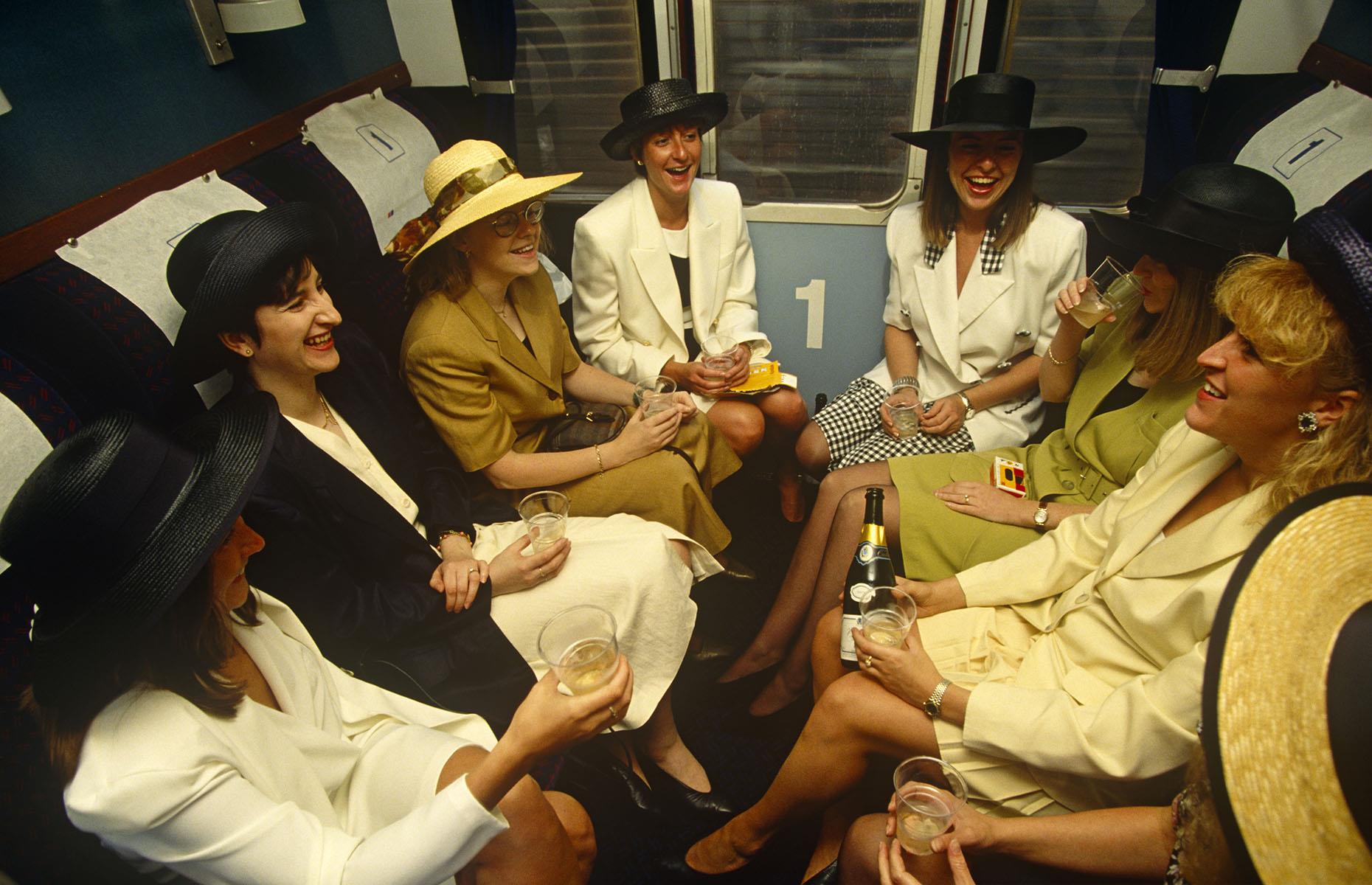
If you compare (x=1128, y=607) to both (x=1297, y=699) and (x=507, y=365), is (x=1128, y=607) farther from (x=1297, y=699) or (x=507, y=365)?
(x=507, y=365)

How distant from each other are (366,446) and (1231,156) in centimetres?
341

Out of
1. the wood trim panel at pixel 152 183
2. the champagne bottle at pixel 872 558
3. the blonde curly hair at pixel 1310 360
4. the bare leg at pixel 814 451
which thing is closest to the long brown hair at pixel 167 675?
the wood trim panel at pixel 152 183

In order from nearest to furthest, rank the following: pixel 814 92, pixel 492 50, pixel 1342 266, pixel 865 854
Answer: pixel 1342 266, pixel 865 854, pixel 492 50, pixel 814 92

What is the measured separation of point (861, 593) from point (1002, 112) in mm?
1825

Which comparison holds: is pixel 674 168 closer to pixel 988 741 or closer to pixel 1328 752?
pixel 988 741

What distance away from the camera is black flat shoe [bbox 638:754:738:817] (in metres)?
2.23

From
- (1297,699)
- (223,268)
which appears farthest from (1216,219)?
(223,268)

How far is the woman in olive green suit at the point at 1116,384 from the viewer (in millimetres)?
1960

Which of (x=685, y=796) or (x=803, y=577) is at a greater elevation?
(x=803, y=577)

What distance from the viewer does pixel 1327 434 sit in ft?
4.34

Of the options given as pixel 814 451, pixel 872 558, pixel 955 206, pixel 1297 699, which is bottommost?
pixel 814 451

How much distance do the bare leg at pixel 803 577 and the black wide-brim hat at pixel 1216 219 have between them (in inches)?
40.9

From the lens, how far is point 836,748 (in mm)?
1786

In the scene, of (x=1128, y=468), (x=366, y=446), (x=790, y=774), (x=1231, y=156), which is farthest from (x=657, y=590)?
(x=1231, y=156)
